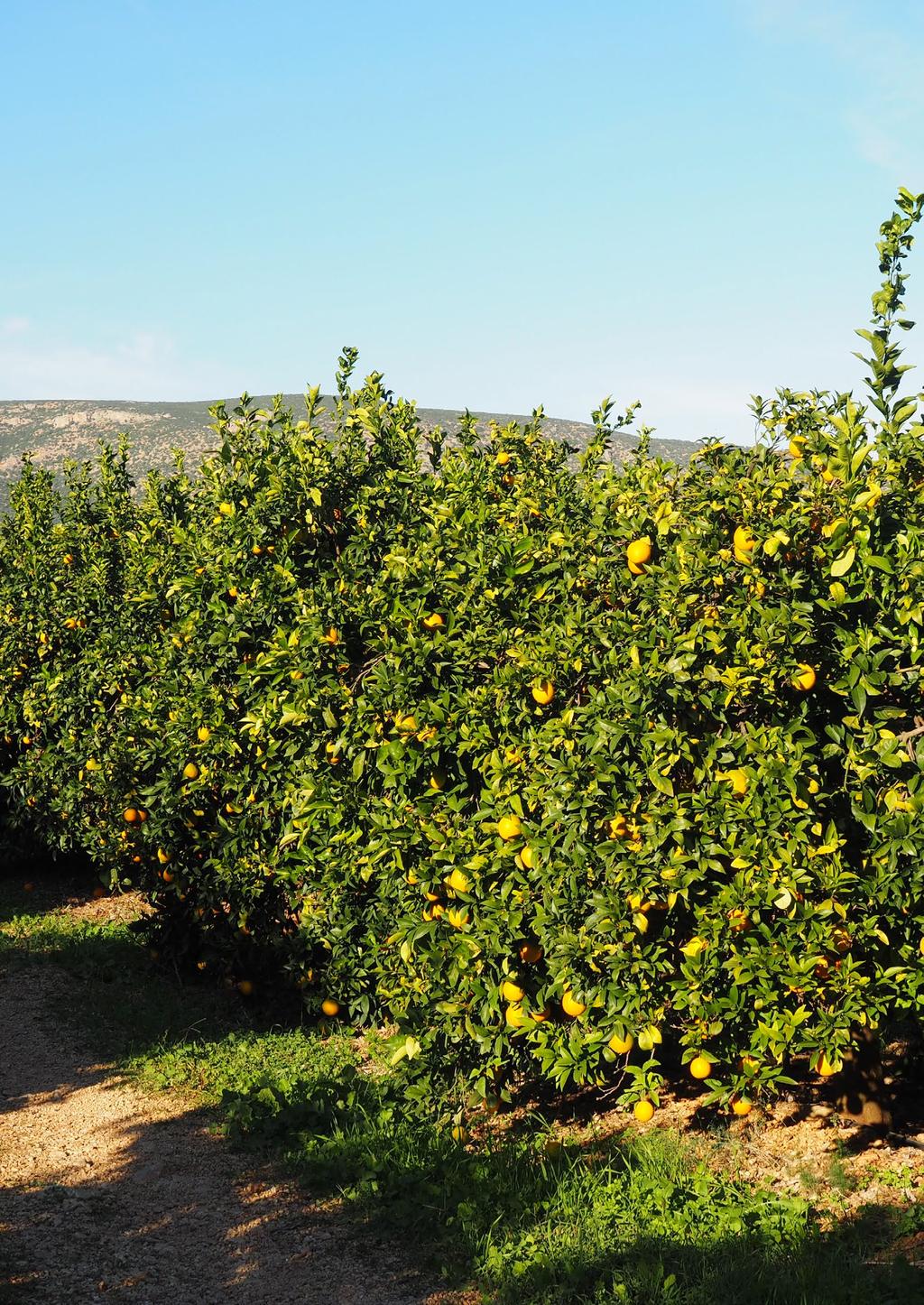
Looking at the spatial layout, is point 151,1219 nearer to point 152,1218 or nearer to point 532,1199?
point 152,1218

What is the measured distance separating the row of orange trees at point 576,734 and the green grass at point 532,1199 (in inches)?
13.3

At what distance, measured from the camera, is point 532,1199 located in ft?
14.6

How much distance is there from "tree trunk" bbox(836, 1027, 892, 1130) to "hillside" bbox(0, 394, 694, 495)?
52.0 m

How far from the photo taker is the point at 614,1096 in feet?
18.4

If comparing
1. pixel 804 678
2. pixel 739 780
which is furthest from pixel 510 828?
pixel 804 678

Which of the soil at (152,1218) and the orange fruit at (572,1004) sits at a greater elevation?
the orange fruit at (572,1004)

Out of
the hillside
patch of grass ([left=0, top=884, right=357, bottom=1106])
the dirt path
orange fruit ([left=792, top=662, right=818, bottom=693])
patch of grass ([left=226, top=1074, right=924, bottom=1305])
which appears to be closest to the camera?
patch of grass ([left=226, top=1074, right=924, bottom=1305])

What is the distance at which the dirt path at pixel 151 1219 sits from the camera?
13.2ft

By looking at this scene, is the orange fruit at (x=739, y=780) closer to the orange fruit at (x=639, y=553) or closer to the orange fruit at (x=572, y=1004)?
the orange fruit at (x=639, y=553)

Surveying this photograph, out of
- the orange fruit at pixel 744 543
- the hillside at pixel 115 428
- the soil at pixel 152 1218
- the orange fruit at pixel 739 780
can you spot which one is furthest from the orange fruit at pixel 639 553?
the hillside at pixel 115 428

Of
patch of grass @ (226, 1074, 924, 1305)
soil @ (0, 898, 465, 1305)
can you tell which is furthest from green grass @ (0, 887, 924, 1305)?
soil @ (0, 898, 465, 1305)

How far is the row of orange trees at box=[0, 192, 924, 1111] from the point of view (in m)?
4.24

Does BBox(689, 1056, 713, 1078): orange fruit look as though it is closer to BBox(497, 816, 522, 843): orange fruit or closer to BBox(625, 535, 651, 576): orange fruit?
BBox(497, 816, 522, 843): orange fruit

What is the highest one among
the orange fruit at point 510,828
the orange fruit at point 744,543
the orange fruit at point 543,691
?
the orange fruit at point 744,543
